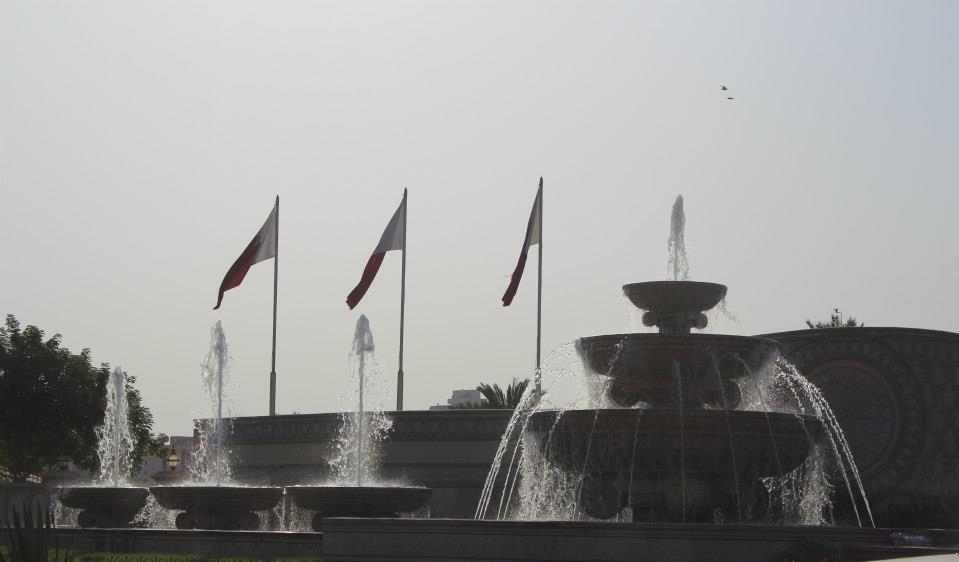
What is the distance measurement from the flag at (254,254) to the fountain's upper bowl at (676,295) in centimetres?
1820

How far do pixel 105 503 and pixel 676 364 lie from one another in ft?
35.1

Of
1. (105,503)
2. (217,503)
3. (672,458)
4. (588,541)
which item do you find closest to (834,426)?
(672,458)

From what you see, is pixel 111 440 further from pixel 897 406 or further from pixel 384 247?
pixel 897 406

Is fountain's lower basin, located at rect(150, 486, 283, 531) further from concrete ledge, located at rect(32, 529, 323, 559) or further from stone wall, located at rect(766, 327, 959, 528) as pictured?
stone wall, located at rect(766, 327, 959, 528)

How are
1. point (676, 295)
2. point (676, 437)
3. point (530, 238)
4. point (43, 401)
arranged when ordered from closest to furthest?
point (676, 437) < point (676, 295) < point (530, 238) < point (43, 401)

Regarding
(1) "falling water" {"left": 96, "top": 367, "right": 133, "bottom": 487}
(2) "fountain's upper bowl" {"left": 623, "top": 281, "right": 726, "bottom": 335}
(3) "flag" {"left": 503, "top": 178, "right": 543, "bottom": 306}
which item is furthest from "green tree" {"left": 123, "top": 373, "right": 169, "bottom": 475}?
(2) "fountain's upper bowl" {"left": 623, "top": 281, "right": 726, "bottom": 335}

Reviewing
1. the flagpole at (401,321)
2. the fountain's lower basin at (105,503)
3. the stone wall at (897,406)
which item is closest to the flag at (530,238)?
the flagpole at (401,321)

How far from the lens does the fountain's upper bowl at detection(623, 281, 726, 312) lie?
2148 centimetres

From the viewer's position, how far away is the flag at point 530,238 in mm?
36312

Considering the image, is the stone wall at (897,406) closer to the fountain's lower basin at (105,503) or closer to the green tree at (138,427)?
the fountain's lower basin at (105,503)

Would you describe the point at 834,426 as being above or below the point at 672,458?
above

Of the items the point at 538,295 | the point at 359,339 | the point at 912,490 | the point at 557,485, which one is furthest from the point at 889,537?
Result: the point at 538,295

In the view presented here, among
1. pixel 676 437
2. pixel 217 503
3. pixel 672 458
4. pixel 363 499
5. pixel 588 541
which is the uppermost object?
pixel 676 437

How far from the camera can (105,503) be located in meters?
25.3
